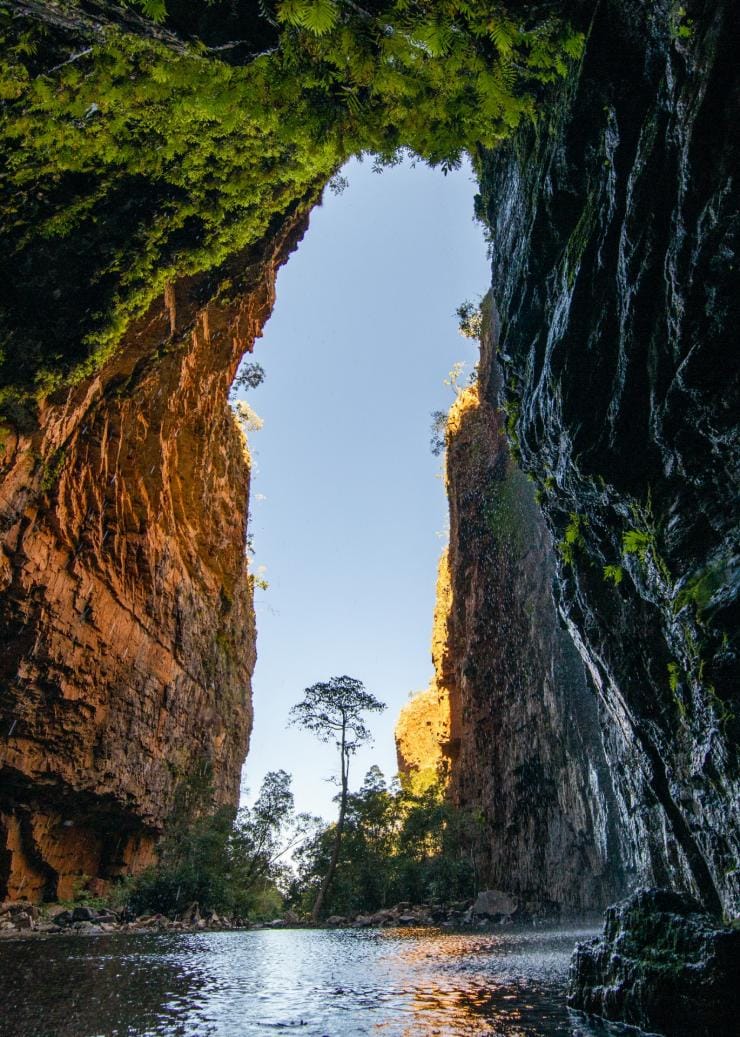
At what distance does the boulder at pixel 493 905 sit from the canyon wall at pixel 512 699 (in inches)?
55.9

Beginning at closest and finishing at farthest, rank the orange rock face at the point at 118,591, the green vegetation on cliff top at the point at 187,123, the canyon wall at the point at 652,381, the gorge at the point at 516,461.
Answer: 1. the green vegetation on cliff top at the point at 187,123
2. the canyon wall at the point at 652,381
3. the gorge at the point at 516,461
4. the orange rock face at the point at 118,591

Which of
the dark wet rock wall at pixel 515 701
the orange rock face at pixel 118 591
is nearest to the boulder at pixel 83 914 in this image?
the orange rock face at pixel 118 591

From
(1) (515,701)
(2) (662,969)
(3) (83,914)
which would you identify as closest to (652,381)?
(2) (662,969)

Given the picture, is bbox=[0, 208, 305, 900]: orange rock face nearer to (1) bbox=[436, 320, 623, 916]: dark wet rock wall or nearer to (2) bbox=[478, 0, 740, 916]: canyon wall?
(2) bbox=[478, 0, 740, 916]: canyon wall

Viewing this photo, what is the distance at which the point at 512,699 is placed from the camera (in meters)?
26.6

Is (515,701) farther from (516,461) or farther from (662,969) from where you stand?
(662,969)

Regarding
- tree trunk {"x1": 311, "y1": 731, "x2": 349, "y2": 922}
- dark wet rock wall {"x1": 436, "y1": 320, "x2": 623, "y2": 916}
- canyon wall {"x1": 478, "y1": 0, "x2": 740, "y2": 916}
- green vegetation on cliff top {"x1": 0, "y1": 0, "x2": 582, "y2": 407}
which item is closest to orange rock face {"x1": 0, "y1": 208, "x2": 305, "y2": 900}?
green vegetation on cliff top {"x1": 0, "y1": 0, "x2": 582, "y2": 407}

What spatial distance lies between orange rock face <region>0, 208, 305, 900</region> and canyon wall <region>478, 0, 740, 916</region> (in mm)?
9931

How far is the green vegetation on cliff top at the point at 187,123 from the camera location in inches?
162

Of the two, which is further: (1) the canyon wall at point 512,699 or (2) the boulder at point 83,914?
(1) the canyon wall at point 512,699

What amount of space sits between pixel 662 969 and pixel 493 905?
71.0ft

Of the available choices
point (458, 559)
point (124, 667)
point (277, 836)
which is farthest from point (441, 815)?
point (124, 667)

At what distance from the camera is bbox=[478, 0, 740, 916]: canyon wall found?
4.23m

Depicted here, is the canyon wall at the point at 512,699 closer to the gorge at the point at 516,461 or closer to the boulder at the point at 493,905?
the gorge at the point at 516,461
